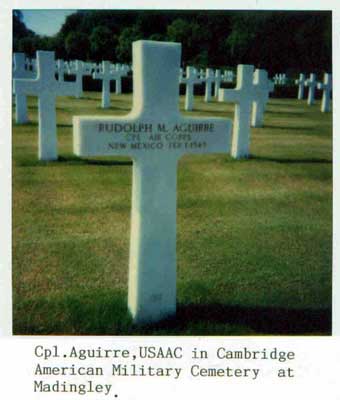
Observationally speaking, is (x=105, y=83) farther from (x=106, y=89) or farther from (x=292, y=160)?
(x=292, y=160)

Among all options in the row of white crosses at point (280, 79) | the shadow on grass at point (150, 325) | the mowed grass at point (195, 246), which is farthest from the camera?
the row of white crosses at point (280, 79)

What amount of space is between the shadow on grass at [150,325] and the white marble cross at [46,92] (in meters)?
3.42

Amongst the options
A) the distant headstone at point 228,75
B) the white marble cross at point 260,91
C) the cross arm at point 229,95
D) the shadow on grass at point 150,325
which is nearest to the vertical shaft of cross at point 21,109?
the cross arm at point 229,95

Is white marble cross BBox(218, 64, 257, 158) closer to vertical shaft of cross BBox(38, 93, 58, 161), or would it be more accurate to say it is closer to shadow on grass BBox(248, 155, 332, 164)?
shadow on grass BBox(248, 155, 332, 164)

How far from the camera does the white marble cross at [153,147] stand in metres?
2.34

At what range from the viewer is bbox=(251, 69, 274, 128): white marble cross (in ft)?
22.3

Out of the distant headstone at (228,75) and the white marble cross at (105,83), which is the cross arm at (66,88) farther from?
the distant headstone at (228,75)

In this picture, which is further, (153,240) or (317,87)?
(317,87)

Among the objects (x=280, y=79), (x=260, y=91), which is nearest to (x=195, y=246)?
(x=260, y=91)

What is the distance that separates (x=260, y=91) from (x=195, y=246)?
3.78 metres

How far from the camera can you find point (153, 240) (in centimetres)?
253
